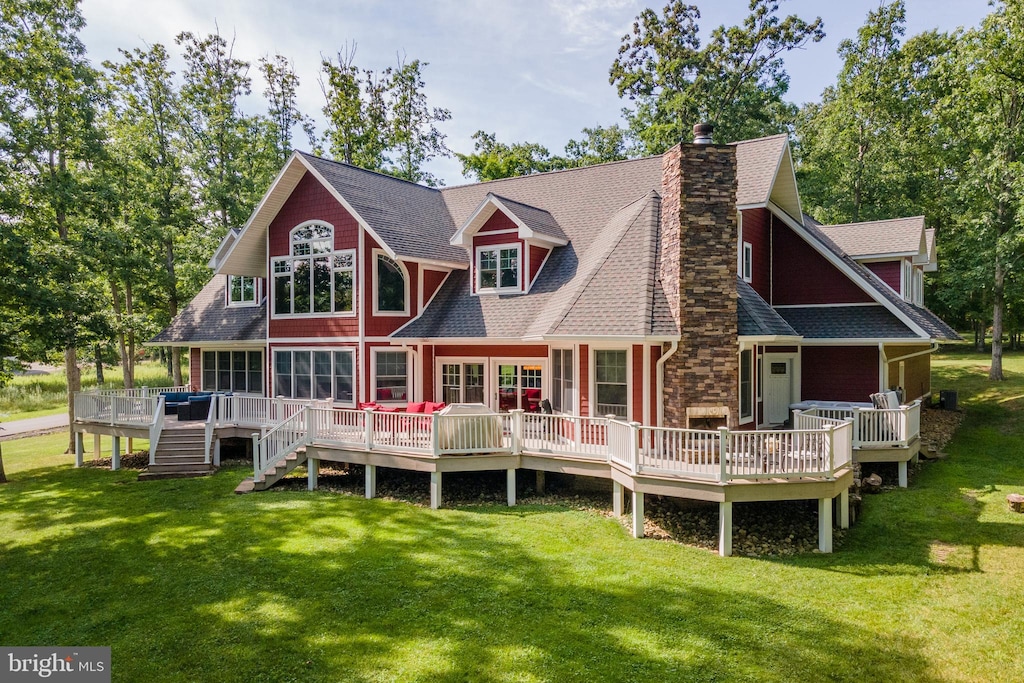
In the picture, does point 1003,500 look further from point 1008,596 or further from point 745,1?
point 745,1

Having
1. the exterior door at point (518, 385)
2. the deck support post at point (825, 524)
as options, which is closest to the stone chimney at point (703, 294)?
the deck support post at point (825, 524)

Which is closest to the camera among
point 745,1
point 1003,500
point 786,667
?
point 786,667

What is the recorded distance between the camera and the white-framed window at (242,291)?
21438mm

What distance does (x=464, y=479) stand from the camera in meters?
14.6

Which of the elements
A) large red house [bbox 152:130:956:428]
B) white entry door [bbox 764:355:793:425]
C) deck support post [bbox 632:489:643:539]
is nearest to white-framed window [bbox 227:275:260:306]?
large red house [bbox 152:130:956:428]

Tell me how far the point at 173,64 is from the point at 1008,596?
118 feet

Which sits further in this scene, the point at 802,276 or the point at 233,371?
the point at 233,371

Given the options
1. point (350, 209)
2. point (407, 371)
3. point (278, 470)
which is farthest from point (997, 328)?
point (278, 470)

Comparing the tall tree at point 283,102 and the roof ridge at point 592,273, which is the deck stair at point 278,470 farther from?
the tall tree at point 283,102

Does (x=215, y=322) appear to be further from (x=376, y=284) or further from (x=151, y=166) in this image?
(x=151, y=166)

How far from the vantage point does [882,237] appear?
19.9 metres

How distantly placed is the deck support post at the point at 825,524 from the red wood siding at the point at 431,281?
1218 centimetres

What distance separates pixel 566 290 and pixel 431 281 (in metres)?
4.96

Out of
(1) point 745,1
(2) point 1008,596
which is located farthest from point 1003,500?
(1) point 745,1
